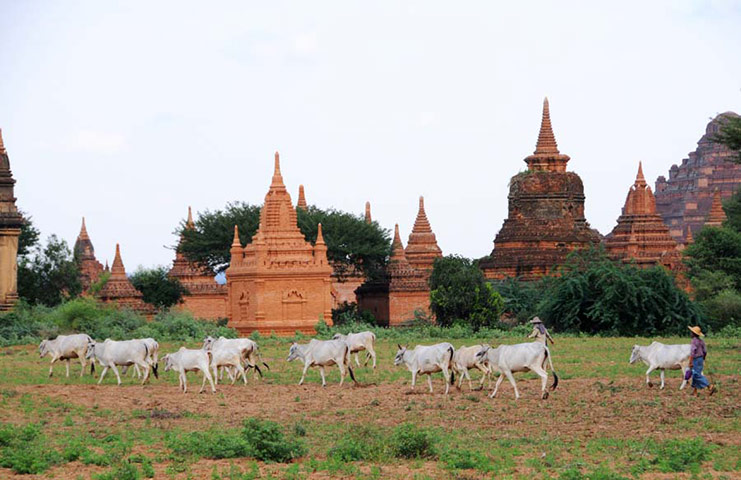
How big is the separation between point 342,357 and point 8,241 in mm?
20419

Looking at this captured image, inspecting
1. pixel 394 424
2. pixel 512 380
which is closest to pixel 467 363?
pixel 512 380

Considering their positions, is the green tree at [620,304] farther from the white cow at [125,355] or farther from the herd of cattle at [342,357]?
the white cow at [125,355]

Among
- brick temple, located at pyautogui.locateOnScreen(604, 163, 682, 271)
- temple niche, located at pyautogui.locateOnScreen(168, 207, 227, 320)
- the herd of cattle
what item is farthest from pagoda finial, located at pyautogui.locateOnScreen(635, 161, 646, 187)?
the herd of cattle

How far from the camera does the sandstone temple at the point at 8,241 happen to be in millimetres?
39156

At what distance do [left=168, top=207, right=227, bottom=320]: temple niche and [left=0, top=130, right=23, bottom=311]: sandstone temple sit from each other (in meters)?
13.7

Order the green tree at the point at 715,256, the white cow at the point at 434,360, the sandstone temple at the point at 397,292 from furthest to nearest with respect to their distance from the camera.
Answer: the sandstone temple at the point at 397,292, the green tree at the point at 715,256, the white cow at the point at 434,360

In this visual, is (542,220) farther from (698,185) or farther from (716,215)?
(698,185)

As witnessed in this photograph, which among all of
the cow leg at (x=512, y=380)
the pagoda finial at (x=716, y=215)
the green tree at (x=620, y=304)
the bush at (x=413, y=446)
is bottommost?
the bush at (x=413, y=446)

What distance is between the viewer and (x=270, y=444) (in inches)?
560

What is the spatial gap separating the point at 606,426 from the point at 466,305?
23.2m

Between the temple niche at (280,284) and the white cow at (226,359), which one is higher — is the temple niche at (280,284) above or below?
above

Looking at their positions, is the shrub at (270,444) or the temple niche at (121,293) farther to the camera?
the temple niche at (121,293)

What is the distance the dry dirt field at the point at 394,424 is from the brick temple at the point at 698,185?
53.9 m

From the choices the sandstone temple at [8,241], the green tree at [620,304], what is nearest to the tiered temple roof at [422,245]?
the green tree at [620,304]
